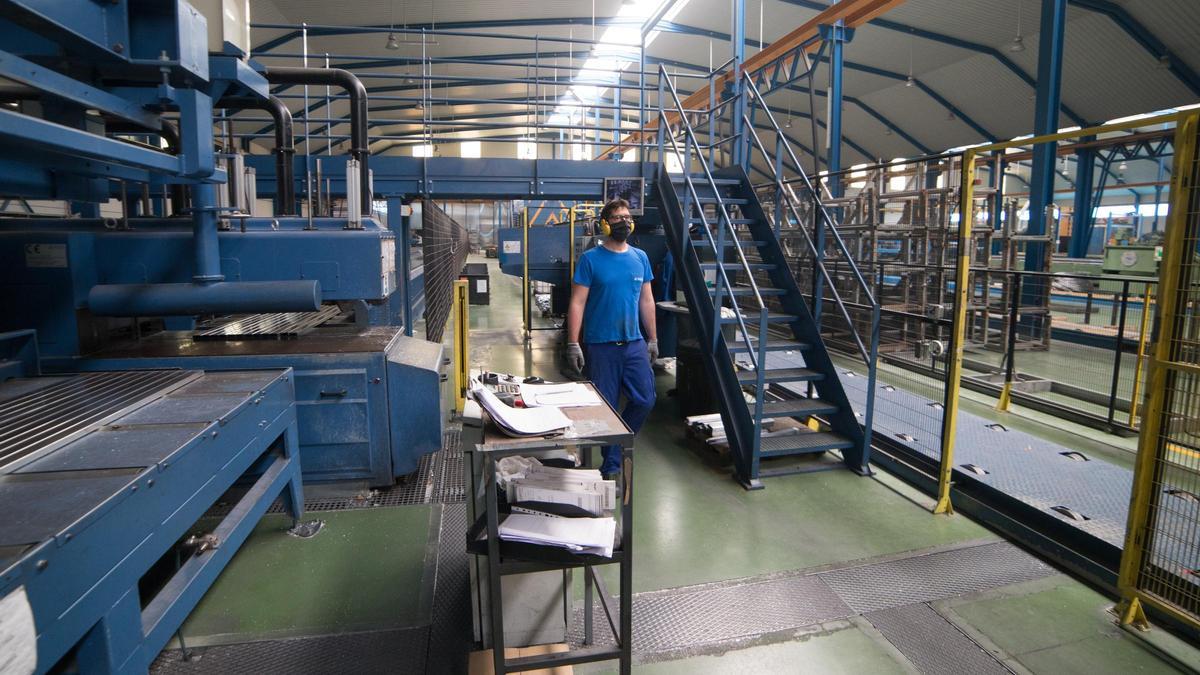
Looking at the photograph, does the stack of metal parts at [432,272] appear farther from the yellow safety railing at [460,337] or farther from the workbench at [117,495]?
the workbench at [117,495]

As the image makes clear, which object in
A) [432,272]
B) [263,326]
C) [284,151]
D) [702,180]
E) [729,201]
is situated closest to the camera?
[284,151]

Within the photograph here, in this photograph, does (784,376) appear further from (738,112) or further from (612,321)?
(738,112)

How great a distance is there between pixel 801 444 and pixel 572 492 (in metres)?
3.12

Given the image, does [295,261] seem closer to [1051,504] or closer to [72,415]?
[72,415]

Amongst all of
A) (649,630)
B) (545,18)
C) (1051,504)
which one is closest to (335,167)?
(649,630)

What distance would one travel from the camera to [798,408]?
5.05 metres

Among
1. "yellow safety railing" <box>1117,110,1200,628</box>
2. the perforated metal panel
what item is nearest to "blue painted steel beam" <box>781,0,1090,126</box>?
"yellow safety railing" <box>1117,110,1200,628</box>

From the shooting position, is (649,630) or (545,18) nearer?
(649,630)

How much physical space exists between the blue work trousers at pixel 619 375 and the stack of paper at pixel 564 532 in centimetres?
207

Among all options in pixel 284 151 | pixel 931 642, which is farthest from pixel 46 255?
pixel 931 642

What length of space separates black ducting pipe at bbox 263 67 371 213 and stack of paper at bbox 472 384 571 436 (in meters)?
2.61

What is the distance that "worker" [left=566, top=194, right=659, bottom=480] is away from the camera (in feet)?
14.3

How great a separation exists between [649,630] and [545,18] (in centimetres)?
1527

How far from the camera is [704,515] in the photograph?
4289 millimetres
